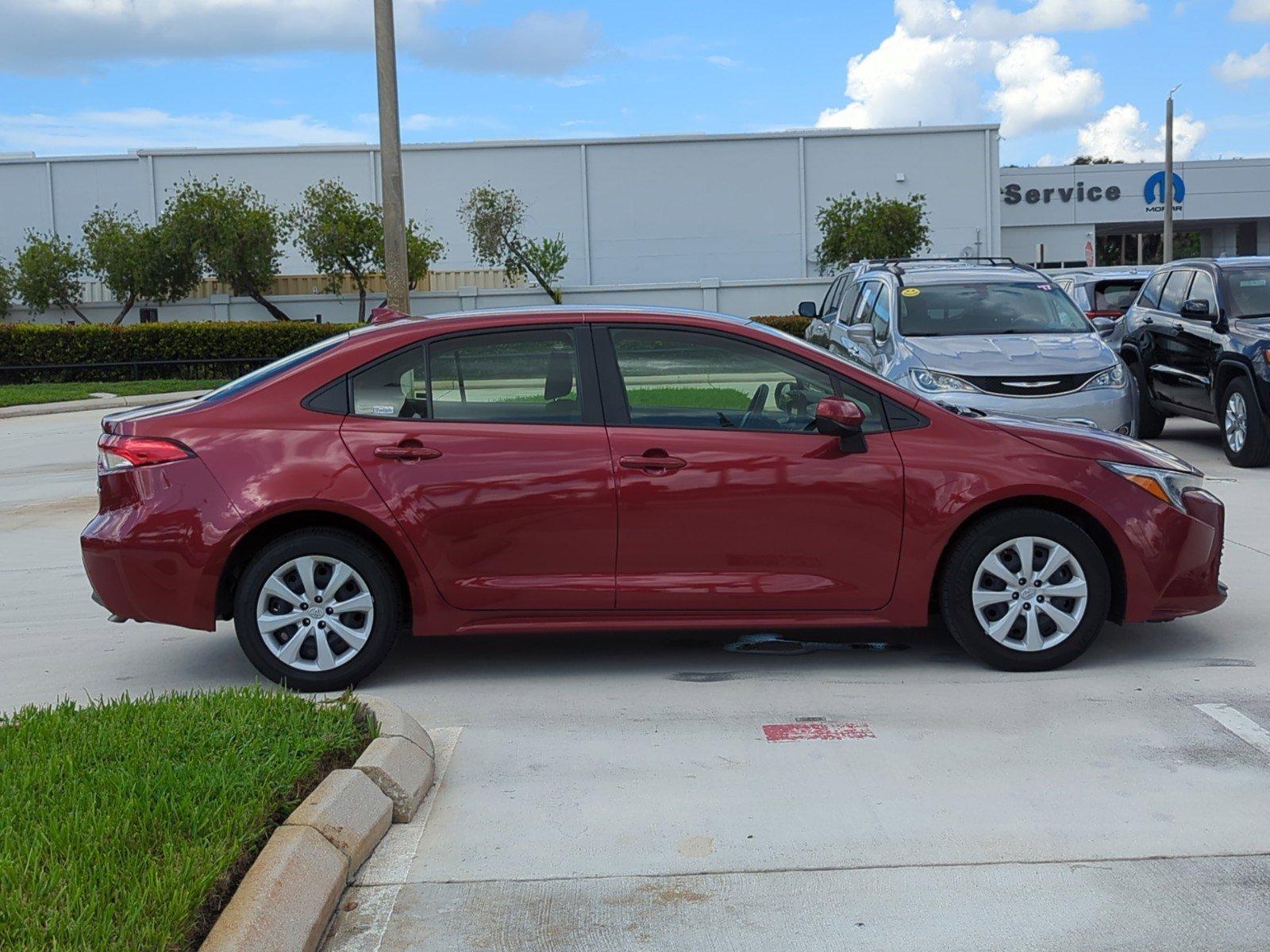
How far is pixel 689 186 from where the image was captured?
53.9 metres

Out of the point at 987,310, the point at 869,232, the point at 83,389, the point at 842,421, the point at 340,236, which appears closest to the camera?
the point at 842,421

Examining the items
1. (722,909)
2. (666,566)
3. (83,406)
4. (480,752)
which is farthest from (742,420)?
(83,406)

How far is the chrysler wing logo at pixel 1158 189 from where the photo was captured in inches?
2292

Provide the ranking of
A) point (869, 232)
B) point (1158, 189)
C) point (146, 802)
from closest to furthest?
point (146, 802), point (869, 232), point (1158, 189)

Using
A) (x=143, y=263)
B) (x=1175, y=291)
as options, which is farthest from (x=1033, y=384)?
(x=143, y=263)

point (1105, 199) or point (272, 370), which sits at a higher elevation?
point (1105, 199)

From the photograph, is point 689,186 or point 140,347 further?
point 689,186

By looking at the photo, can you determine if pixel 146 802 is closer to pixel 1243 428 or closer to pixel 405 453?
pixel 405 453

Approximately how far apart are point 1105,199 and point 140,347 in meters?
41.8

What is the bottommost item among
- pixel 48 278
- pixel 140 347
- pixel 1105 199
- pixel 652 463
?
pixel 652 463

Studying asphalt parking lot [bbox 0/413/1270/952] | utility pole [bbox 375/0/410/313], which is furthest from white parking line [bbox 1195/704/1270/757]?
utility pole [bbox 375/0/410/313]

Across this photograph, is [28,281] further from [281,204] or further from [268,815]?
[268,815]

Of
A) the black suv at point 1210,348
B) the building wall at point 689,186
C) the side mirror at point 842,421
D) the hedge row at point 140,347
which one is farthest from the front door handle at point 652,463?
the building wall at point 689,186

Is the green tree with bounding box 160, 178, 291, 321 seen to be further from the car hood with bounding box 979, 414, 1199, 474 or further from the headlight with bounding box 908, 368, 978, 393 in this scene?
the car hood with bounding box 979, 414, 1199, 474
